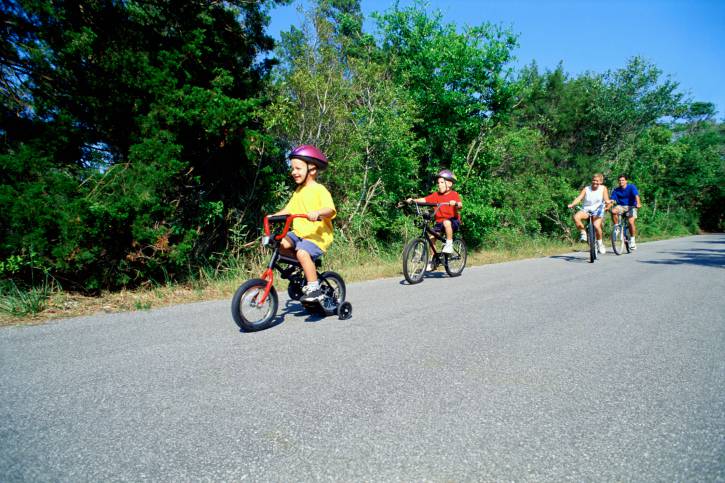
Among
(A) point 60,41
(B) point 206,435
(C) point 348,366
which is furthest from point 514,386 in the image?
(A) point 60,41

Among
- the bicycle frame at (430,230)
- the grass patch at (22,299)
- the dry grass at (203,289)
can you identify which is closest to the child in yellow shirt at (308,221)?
the dry grass at (203,289)

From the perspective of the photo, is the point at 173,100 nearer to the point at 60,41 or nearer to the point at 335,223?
the point at 60,41

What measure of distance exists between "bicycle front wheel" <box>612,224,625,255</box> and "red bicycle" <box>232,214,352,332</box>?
455 inches

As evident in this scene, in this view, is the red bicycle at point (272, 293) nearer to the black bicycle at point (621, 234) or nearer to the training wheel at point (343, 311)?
the training wheel at point (343, 311)

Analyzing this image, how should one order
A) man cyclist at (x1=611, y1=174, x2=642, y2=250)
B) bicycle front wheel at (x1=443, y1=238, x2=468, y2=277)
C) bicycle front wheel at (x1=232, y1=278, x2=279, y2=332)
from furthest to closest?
man cyclist at (x1=611, y1=174, x2=642, y2=250) → bicycle front wheel at (x1=443, y1=238, x2=468, y2=277) → bicycle front wheel at (x1=232, y1=278, x2=279, y2=332)

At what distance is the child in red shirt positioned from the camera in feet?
26.5

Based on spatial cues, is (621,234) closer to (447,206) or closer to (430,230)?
(447,206)

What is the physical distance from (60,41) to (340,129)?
6.38 m

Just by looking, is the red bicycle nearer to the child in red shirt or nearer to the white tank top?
the child in red shirt

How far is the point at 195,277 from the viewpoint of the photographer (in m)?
7.00

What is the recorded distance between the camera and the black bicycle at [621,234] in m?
12.7

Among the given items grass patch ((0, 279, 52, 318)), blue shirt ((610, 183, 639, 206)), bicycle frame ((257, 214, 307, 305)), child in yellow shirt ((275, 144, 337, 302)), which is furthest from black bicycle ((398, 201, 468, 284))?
blue shirt ((610, 183, 639, 206))

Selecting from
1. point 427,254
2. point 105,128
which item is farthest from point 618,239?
point 105,128

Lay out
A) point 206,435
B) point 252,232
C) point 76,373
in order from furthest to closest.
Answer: point 252,232, point 76,373, point 206,435
